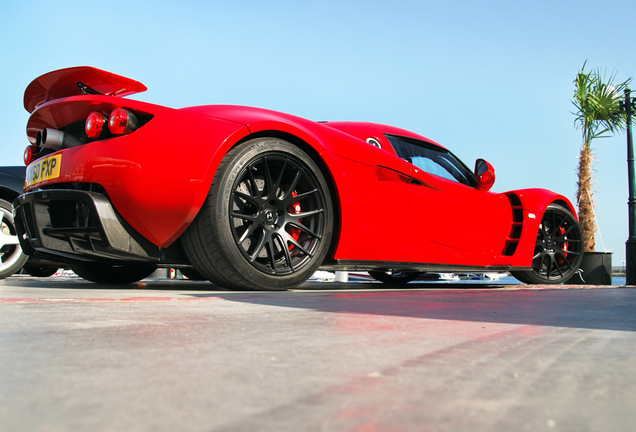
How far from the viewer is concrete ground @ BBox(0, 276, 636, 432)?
1.90 ft

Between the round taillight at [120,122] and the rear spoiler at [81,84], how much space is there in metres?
0.35

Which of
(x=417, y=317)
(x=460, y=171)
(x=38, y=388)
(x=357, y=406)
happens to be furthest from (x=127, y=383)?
(x=460, y=171)

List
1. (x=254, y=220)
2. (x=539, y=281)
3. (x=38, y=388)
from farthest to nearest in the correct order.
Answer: (x=539, y=281)
(x=254, y=220)
(x=38, y=388)

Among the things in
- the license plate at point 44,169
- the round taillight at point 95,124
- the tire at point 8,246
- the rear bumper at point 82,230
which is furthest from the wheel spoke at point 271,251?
the tire at point 8,246

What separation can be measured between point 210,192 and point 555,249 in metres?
4.30

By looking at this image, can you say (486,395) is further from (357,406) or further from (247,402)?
(247,402)

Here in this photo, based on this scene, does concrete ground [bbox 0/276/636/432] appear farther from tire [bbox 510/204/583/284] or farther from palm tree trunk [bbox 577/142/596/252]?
palm tree trunk [bbox 577/142/596/252]

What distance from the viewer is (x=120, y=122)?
110 inches

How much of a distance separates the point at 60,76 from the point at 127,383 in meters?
2.86

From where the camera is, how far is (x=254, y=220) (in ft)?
9.96

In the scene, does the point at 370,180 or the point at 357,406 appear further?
the point at 370,180

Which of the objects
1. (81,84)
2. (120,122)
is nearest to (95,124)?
(120,122)

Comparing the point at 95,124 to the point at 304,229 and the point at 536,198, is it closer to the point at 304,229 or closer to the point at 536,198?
the point at 304,229

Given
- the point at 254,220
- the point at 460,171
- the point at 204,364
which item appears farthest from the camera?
the point at 460,171
